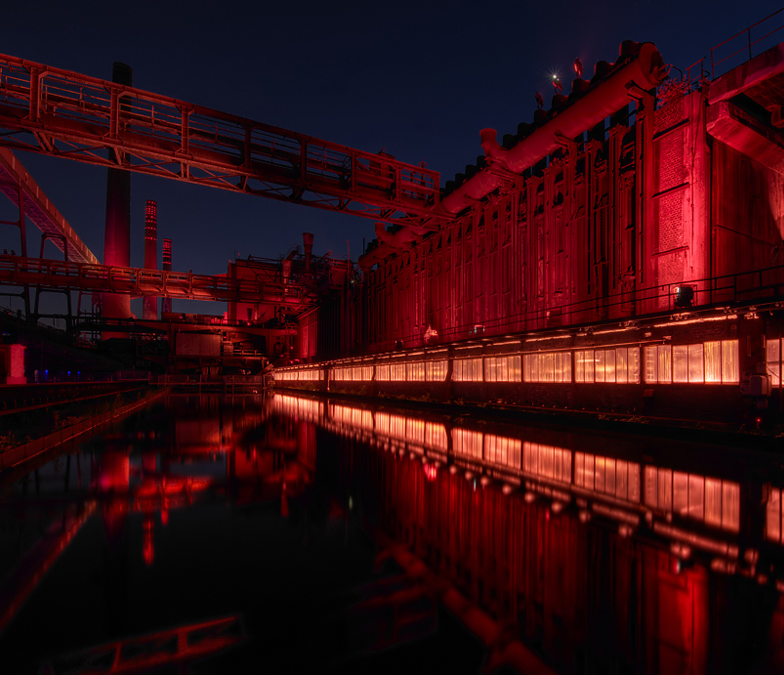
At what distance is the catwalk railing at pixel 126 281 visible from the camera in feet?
111

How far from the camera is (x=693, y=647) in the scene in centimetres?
286

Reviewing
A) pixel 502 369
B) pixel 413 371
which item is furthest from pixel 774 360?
pixel 413 371

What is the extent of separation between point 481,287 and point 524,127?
913 cm

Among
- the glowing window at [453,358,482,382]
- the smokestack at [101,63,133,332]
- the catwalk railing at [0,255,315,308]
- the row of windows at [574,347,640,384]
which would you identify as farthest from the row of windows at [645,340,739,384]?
the smokestack at [101,63,133,332]

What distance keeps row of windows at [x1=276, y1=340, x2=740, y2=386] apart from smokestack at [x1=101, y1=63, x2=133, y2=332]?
55.8 meters

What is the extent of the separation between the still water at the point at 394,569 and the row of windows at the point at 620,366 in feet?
15.7

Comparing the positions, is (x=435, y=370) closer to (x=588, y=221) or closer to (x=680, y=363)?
(x=588, y=221)

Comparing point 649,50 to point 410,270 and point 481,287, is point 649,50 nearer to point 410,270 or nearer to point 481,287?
point 481,287

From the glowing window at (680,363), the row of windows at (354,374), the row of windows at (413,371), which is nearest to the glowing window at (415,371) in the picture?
the row of windows at (413,371)

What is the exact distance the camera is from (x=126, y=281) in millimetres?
35281

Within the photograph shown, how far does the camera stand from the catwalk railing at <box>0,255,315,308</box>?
1336 inches

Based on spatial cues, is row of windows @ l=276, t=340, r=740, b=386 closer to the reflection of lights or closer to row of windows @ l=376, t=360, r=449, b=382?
row of windows @ l=376, t=360, r=449, b=382

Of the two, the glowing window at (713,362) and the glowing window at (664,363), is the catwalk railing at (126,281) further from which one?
the glowing window at (713,362)

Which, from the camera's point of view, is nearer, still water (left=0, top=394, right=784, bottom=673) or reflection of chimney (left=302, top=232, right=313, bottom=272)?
still water (left=0, top=394, right=784, bottom=673)
